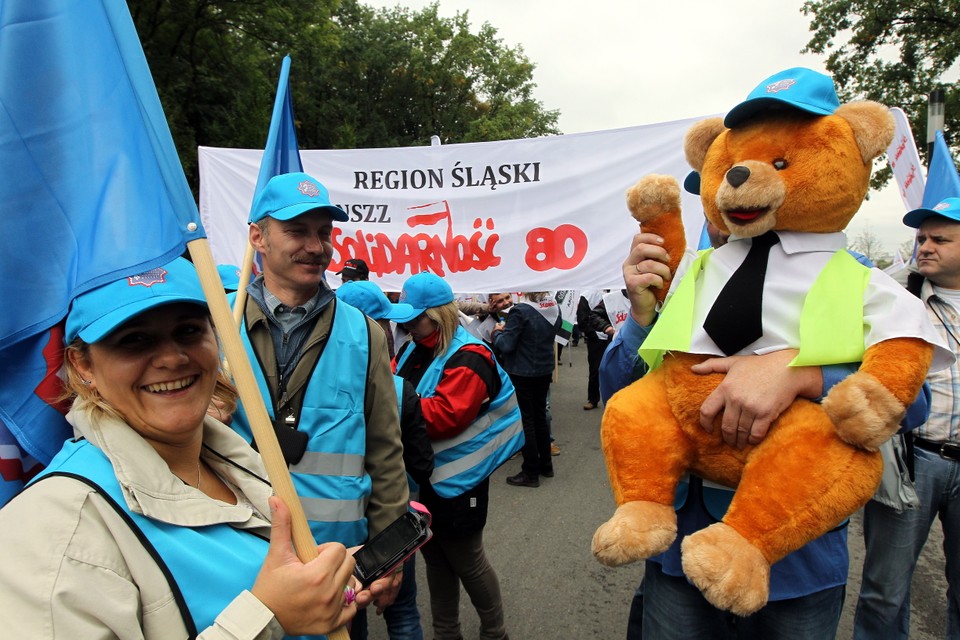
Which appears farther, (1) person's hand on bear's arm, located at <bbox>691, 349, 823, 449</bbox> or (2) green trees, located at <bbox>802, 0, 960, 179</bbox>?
(2) green trees, located at <bbox>802, 0, 960, 179</bbox>

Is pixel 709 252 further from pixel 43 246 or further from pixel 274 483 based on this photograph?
pixel 43 246

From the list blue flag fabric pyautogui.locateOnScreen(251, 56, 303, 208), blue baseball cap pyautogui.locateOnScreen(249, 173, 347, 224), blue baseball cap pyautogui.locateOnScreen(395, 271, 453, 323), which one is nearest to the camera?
blue baseball cap pyautogui.locateOnScreen(249, 173, 347, 224)

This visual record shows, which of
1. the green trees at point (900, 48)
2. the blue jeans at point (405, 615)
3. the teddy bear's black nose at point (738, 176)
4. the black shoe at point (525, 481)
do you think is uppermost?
the green trees at point (900, 48)

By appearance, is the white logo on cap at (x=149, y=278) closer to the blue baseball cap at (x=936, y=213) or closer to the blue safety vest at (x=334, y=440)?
the blue safety vest at (x=334, y=440)

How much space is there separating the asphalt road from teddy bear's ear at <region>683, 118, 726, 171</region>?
8.44 ft

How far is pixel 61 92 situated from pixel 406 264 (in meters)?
2.70

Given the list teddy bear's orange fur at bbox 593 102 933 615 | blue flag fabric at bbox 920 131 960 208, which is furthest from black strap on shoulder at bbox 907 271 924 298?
teddy bear's orange fur at bbox 593 102 933 615

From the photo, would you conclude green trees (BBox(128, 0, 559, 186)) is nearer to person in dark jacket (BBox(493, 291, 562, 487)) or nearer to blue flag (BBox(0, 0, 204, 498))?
person in dark jacket (BBox(493, 291, 562, 487))

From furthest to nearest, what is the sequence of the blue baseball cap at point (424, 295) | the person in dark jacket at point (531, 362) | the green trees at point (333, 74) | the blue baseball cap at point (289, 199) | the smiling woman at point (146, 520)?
the green trees at point (333, 74) → the person in dark jacket at point (531, 362) → the blue baseball cap at point (424, 295) → the blue baseball cap at point (289, 199) → the smiling woman at point (146, 520)

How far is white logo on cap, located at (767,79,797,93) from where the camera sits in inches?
54.1

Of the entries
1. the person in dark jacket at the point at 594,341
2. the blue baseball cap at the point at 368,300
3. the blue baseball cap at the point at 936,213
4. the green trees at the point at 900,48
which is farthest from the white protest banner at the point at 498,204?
the green trees at the point at 900,48

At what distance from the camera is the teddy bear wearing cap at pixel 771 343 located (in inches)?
47.2

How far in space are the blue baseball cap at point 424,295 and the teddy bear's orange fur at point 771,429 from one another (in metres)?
1.45

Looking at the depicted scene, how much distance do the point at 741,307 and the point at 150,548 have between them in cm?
138
